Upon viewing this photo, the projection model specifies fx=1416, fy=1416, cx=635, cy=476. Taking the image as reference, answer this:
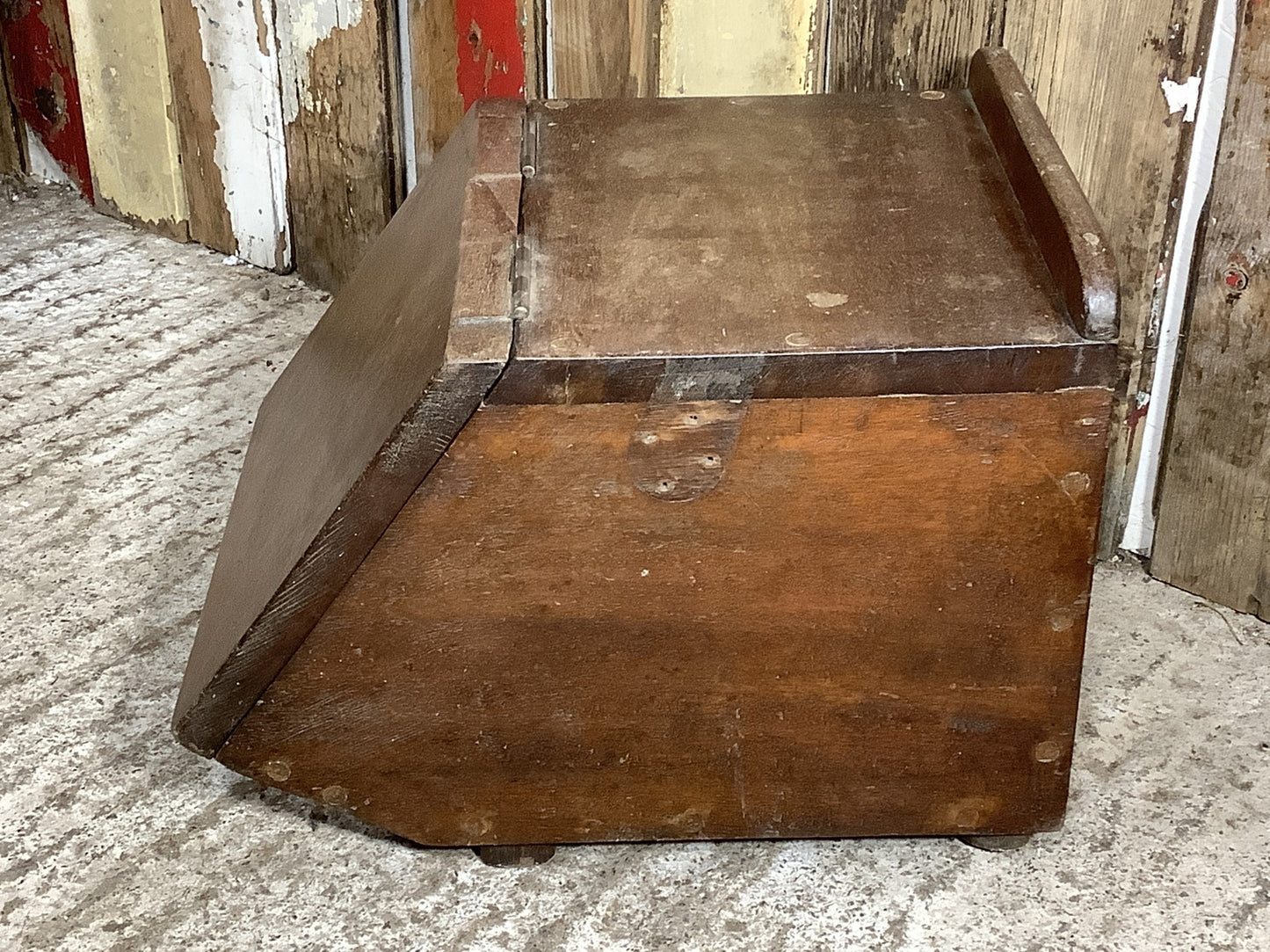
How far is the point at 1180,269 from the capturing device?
5.04ft

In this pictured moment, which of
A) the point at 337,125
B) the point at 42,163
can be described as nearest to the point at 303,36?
the point at 337,125

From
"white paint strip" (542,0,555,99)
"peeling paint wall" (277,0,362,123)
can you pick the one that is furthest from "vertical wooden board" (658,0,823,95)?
"peeling paint wall" (277,0,362,123)

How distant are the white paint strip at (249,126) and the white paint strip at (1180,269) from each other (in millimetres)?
1386

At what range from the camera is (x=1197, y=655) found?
61.9 inches

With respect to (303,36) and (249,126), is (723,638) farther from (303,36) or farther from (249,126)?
(249,126)

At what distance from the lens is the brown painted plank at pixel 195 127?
230 centimetres

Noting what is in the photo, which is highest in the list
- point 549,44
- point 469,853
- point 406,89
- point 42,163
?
point 549,44

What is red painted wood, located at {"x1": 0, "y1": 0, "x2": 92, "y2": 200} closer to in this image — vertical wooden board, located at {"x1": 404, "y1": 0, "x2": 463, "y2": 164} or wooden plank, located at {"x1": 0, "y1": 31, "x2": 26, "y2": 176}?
wooden plank, located at {"x1": 0, "y1": 31, "x2": 26, "y2": 176}

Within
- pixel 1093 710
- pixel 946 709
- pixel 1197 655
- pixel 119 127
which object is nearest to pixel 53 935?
pixel 946 709

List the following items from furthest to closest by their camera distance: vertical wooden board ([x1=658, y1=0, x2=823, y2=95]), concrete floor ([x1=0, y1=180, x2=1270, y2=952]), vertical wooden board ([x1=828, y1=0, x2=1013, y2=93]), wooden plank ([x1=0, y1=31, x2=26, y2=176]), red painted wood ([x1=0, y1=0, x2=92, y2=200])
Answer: wooden plank ([x1=0, y1=31, x2=26, y2=176])
red painted wood ([x1=0, y1=0, x2=92, y2=200])
vertical wooden board ([x1=658, y1=0, x2=823, y2=95])
vertical wooden board ([x1=828, y1=0, x2=1013, y2=93])
concrete floor ([x1=0, y1=180, x2=1270, y2=952])

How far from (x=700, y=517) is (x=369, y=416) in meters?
0.29

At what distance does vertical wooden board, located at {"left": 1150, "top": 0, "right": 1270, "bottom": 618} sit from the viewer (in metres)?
1.43

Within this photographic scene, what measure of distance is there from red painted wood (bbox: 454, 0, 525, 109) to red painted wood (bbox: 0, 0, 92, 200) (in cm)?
97

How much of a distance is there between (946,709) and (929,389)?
0.99 ft
